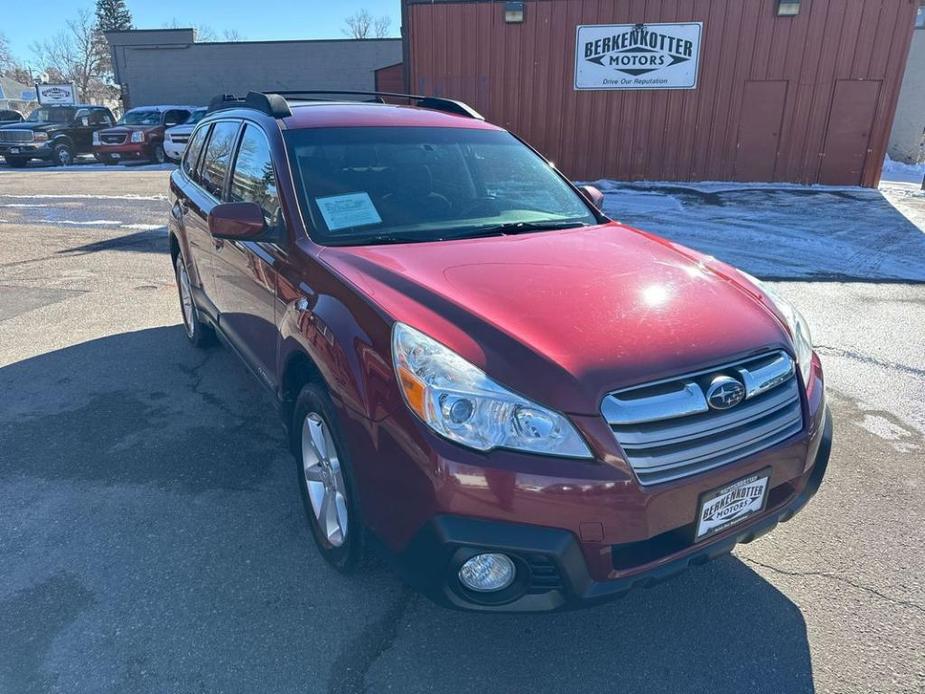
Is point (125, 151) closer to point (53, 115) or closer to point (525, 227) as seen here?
point (53, 115)

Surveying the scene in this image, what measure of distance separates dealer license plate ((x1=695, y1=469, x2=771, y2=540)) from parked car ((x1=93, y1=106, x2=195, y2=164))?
21.3 meters

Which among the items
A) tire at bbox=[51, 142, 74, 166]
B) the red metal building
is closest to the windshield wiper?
the red metal building

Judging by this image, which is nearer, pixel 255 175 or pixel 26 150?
pixel 255 175

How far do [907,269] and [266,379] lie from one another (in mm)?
7632

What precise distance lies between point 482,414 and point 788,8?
1459cm

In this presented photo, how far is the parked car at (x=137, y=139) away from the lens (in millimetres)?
19328

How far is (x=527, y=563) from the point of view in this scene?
6.23ft

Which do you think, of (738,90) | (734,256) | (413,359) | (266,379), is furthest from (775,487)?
(738,90)

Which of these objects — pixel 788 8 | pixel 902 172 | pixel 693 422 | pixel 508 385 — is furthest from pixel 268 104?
pixel 902 172

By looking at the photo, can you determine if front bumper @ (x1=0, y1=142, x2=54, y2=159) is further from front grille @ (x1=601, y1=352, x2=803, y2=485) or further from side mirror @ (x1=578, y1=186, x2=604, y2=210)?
front grille @ (x1=601, y1=352, x2=803, y2=485)

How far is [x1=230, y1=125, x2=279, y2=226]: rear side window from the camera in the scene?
3.05 m

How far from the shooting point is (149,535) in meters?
2.83

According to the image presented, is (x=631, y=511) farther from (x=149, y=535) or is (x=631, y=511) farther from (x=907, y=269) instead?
(x=907, y=269)

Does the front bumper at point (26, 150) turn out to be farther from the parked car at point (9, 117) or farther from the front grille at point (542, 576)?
the front grille at point (542, 576)
